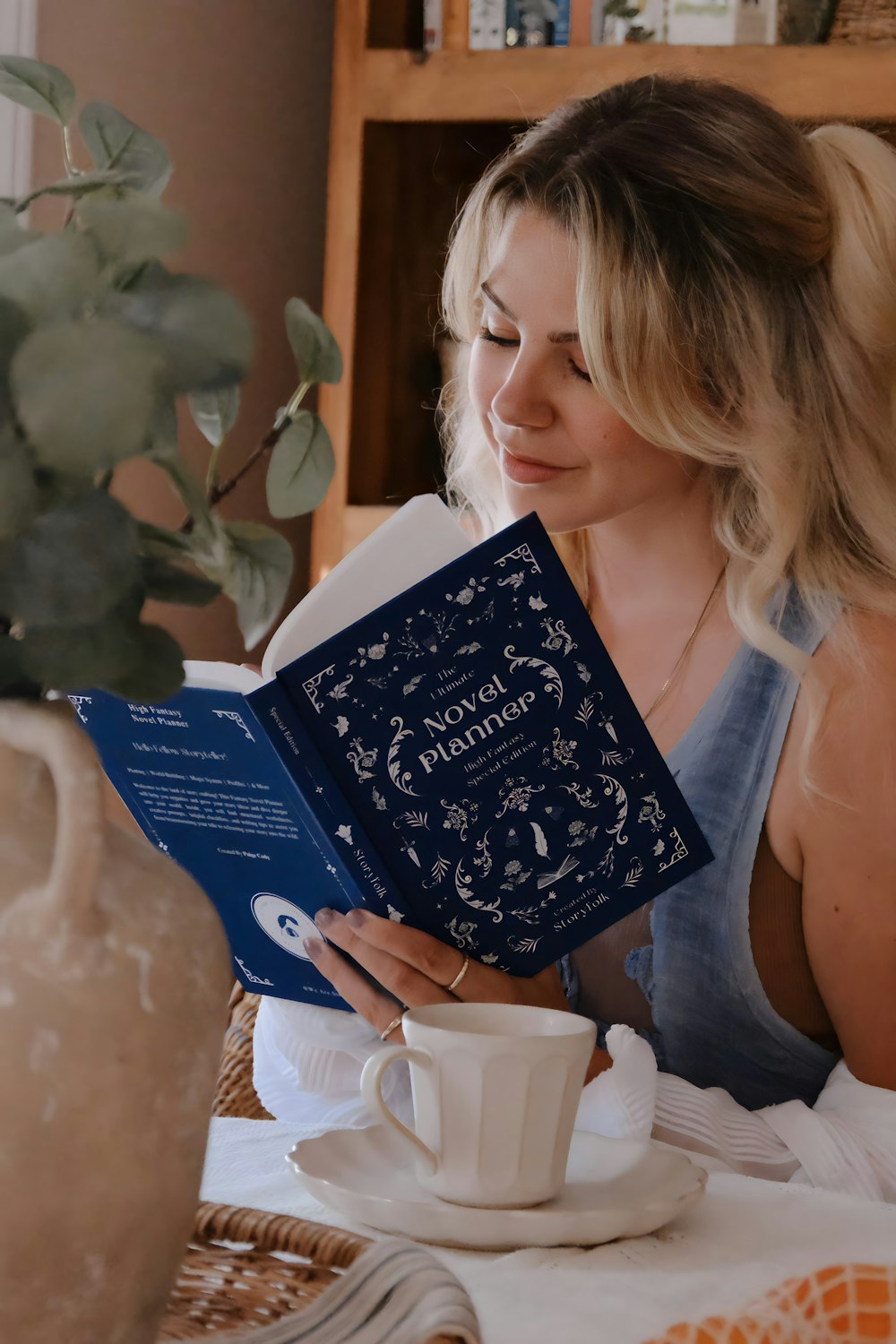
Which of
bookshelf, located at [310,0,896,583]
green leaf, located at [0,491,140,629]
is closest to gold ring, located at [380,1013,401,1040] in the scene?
green leaf, located at [0,491,140,629]

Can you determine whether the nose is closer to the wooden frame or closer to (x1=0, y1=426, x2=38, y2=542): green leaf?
the wooden frame

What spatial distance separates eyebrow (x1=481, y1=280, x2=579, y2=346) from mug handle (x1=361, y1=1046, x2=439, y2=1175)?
74 centimetres

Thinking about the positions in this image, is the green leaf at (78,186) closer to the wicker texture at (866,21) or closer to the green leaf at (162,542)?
the green leaf at (162,542)

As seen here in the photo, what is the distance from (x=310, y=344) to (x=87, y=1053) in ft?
0.62

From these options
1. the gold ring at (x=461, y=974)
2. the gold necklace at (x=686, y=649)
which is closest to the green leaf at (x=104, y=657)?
the gold ring at (x=461, y=974)

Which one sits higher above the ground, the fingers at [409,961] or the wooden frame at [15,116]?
the wooden frame at [15,116]

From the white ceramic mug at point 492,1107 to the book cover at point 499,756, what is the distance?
192mm

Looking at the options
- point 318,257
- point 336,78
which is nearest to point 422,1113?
point 336,78

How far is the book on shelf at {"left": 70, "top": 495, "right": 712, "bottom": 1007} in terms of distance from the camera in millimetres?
715

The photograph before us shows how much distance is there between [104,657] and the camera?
0.32m

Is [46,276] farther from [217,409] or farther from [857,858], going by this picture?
[857,858]

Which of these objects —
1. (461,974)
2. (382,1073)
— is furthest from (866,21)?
(382,1073)

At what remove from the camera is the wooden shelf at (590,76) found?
5.44 feet

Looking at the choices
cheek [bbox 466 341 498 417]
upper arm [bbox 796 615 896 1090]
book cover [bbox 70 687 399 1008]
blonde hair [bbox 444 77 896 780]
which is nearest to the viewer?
book cover [bbox 70 687 399 1008]
